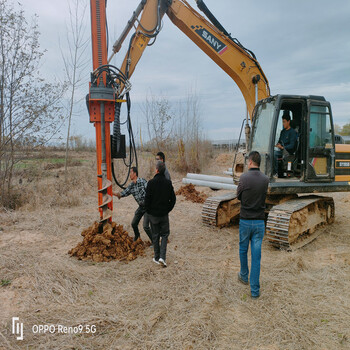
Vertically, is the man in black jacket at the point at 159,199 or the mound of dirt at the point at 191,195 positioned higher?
the man in black jacket at the point at 159,199

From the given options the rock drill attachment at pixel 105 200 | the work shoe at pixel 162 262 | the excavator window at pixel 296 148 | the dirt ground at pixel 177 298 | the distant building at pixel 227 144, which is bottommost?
the dirt ground at pixel 177 298

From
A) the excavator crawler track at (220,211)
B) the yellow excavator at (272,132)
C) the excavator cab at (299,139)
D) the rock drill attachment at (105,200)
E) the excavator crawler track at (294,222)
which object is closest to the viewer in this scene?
the rock drill attachment at (105,200)

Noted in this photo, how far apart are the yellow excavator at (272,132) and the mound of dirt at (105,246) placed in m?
2.33

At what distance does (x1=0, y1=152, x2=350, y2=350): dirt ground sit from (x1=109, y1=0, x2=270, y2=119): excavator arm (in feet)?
11.5

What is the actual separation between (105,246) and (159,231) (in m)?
0.93

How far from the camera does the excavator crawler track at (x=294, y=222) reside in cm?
553

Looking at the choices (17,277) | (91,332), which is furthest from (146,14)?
(91,332)

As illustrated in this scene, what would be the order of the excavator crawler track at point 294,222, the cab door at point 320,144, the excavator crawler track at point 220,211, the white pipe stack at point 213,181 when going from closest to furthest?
the excavator crawler track at point 294,222 < the cab door at point 320,144 < the excavator crawler track at point 220,211 < the white pipe stack at point 213,181

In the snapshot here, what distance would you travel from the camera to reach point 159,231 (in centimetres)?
494

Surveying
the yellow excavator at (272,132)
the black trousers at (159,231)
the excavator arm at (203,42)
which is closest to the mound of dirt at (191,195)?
the yellow excavator at (272,132)

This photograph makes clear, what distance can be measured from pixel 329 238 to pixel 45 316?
225 inches

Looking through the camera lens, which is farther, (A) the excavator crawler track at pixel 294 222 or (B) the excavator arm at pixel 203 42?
(B) the excavator arm at pixel 203 42

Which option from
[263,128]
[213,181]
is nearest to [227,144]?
[213,181]

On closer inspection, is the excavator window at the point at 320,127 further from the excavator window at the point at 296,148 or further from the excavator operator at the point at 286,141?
the excavator operator at the point at 286,141
